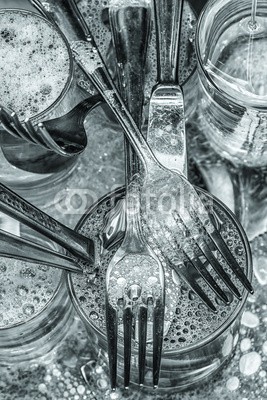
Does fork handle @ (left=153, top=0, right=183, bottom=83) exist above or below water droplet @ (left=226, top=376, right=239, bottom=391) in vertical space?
above

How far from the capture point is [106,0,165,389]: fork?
0.65 m

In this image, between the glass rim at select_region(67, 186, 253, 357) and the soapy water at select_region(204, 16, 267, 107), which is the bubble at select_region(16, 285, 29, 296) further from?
the soapy water at select_region(204, 16, 267, 107)

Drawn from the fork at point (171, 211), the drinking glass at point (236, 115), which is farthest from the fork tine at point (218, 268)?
the drinking glass at point (236, 115)

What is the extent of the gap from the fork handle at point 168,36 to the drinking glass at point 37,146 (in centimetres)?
7

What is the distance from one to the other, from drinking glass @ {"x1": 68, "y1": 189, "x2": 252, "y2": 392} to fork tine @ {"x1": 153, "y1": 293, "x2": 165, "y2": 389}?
0.03 m

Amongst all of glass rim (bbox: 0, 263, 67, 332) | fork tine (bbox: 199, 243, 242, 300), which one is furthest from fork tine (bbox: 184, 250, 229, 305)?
glass rim (bbox: 0, 263, 67, 332)

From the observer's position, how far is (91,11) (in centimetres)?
79

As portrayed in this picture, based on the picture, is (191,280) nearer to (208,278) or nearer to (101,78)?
(208,278)

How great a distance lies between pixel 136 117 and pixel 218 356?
203mm

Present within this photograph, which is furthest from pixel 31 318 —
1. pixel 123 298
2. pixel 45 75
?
pixel 45 75

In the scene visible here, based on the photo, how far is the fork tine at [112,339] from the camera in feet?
2.12

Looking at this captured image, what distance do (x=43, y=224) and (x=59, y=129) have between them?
0.08m

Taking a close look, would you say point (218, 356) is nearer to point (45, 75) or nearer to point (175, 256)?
point (175, 256)

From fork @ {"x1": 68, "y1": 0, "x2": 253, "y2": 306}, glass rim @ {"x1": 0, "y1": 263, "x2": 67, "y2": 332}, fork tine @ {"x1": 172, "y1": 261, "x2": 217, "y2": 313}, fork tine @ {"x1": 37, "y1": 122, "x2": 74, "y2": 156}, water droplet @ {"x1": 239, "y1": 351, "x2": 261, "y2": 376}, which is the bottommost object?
water droplet @ {"x1": 239, "y1": 351, "x2": 261, "y2": 376}
